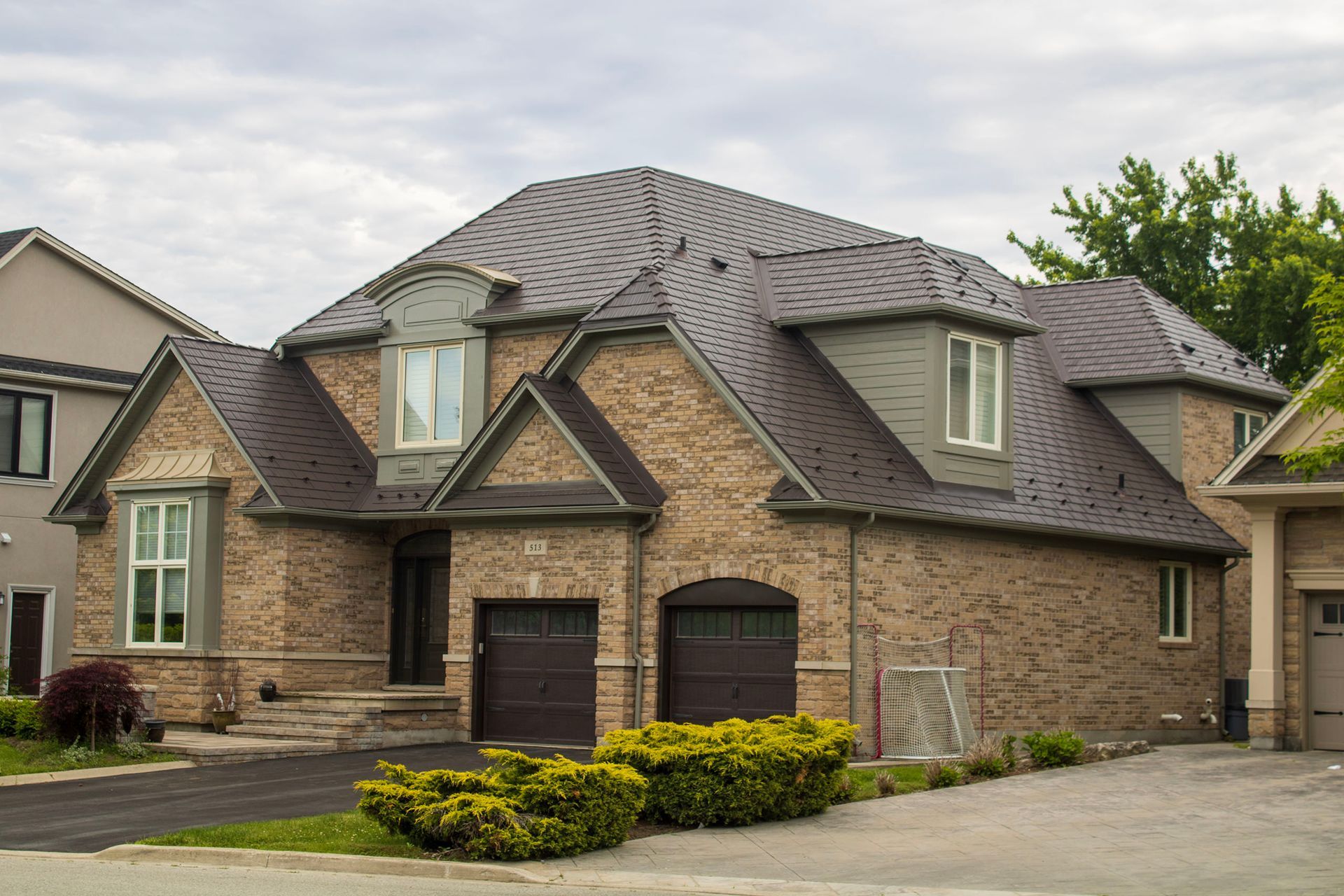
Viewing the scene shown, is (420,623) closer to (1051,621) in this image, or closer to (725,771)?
(1051,621)

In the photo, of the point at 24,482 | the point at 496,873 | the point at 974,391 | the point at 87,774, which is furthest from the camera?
the point at 24,482

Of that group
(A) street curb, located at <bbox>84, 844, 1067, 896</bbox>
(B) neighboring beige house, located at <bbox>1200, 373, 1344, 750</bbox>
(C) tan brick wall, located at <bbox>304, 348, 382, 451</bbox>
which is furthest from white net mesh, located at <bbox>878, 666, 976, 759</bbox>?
(C) tan brick wall, located at <bbox>304, 348, 382, 451</bbox>

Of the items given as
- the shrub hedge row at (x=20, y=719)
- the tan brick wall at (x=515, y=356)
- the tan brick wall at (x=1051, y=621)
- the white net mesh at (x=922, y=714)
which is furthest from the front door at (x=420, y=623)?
the white net mesh at (x=922, y=714)

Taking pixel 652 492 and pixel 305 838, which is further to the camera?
pixel 652 492

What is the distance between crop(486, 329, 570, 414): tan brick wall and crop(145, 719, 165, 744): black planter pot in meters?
6.60

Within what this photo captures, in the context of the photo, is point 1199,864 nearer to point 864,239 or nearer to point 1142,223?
point 864,239

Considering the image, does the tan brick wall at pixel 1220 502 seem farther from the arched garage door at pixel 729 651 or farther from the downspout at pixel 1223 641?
the arched garage door at pixel 729 651

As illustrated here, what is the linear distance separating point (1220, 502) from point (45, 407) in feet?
73.0

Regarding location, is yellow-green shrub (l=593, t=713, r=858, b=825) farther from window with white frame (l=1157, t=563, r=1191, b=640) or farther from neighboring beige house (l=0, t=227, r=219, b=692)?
neighboring beige house (l=0, t=227, r=219, b=692)

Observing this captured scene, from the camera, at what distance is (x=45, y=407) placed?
32938 millimetres

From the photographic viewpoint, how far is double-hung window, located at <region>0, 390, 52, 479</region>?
32.2 m

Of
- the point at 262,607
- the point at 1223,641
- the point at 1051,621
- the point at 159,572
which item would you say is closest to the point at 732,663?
the point at 1051,621

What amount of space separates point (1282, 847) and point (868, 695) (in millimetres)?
7469

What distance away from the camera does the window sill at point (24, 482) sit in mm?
32094
